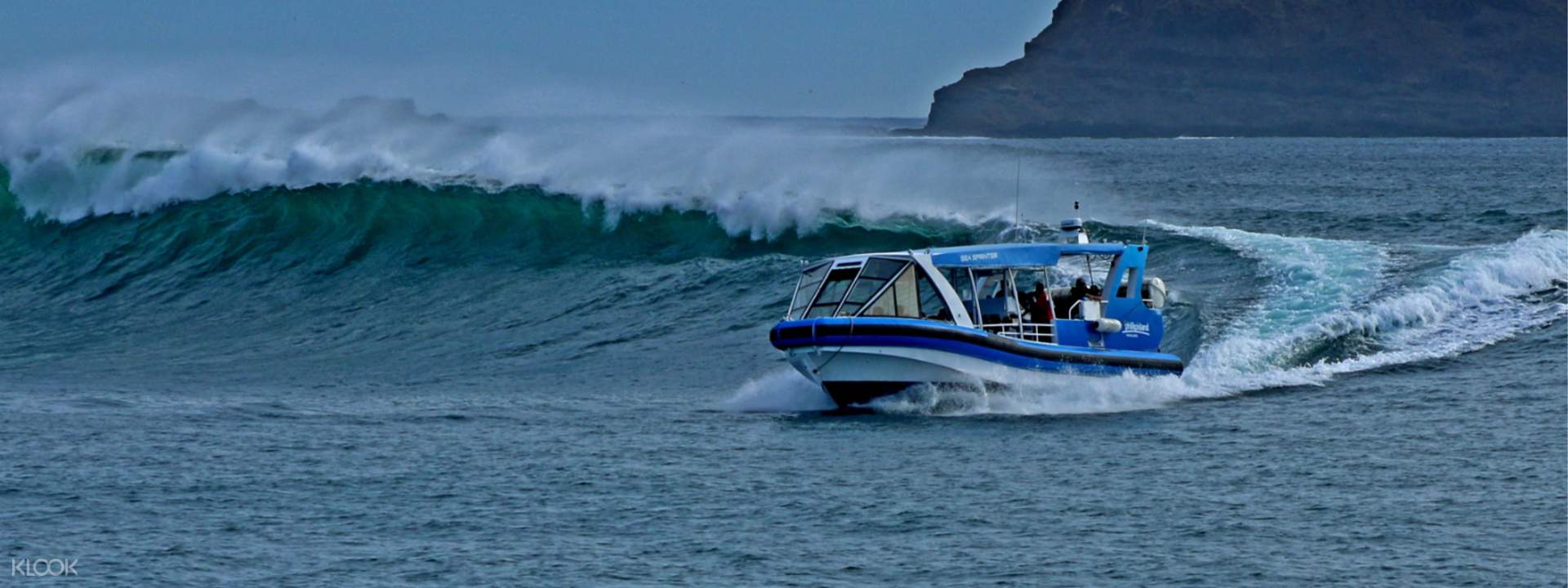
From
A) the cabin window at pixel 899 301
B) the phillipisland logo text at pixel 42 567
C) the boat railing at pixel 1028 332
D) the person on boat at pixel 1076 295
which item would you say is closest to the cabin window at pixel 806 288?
the cabin window at pixel 899 301

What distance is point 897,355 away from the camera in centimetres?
1902

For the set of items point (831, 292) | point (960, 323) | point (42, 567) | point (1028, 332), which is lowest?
point (42, 567)

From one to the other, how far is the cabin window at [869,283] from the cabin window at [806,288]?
45cm

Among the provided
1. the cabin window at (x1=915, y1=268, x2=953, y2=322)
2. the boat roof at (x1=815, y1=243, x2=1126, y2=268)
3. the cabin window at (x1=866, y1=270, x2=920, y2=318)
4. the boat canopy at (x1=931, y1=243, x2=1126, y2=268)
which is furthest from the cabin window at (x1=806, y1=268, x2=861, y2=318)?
the boat canopy at (x1=931, y1=243, x2=1126, y2=268)

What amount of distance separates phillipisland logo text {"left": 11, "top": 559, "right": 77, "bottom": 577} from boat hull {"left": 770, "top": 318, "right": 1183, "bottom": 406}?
8.45 metres

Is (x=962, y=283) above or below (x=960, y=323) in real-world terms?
above

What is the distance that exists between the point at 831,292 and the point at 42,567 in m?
9.35

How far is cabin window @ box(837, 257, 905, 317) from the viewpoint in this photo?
63.6 ft

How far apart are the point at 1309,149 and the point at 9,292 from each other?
11234 centimetres

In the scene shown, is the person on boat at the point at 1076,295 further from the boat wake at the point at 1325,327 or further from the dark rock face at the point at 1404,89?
the dark rock face at the point at 1404,89

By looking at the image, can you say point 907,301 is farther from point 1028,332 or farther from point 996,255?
point 1028,332

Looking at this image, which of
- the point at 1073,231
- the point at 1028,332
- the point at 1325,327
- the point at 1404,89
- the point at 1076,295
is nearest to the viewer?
the point at 1028,332

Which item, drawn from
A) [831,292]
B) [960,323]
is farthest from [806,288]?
[960,323]

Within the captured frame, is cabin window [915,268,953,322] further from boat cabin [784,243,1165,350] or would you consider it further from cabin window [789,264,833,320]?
cabin window [789,264,833,320]
